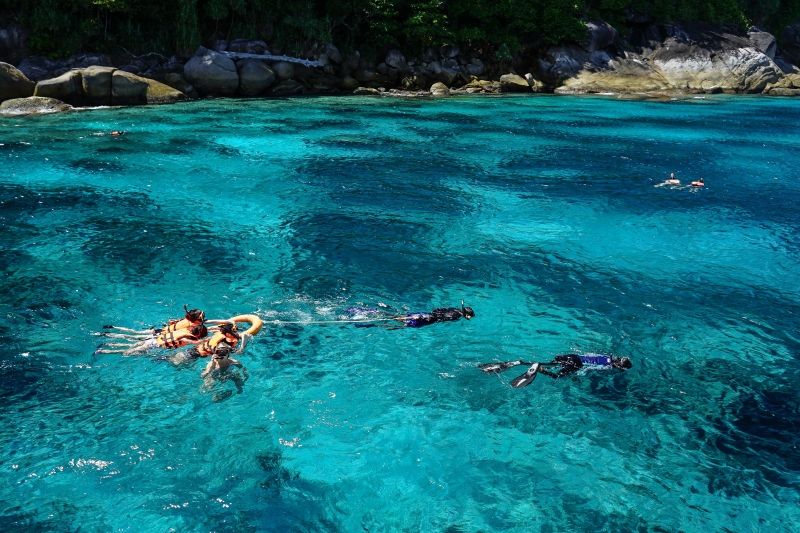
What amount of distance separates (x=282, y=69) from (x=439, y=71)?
423 inches

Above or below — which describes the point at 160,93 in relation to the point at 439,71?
below

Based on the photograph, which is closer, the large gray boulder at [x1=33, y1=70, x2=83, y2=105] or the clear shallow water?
the clear shallow water

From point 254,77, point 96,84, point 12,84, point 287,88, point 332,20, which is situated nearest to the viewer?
point 12,84

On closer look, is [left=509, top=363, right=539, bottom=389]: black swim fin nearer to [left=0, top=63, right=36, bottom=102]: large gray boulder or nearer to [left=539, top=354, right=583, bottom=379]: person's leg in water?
[left=539, top=354, right=583, bottom=379]: person's leg in water

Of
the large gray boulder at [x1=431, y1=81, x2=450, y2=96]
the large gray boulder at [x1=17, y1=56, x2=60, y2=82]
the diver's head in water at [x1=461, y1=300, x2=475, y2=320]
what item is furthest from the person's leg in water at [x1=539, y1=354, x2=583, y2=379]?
the large gray boulder at [x1=431, y1=81, x2=450, y2=96]

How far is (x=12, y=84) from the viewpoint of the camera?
27.1 m

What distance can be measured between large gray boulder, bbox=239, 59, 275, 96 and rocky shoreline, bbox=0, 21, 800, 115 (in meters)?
0.06

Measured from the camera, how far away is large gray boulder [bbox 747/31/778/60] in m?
47.7

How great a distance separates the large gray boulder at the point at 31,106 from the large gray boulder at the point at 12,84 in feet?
1.28

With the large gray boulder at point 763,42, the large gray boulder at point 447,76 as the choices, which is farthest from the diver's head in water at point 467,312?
the large gray boulder at point 763,42

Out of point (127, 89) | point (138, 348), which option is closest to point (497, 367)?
point (138, 348)

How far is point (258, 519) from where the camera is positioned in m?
6.64

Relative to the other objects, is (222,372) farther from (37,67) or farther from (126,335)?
(37,67)

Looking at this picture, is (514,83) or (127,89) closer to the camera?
(127,89)
